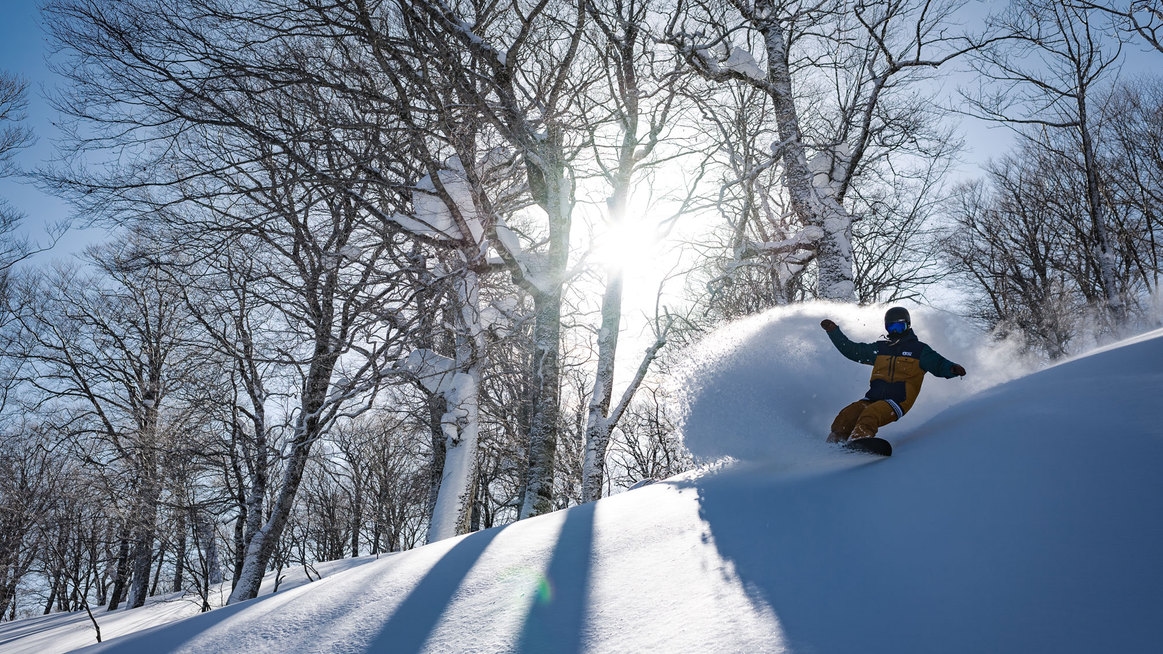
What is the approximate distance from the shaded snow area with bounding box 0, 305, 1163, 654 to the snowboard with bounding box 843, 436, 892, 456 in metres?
0.12

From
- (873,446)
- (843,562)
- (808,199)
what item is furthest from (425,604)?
(808,199)


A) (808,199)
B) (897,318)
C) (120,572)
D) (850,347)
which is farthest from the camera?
(120,572)

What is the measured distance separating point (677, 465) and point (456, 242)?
12375 mm

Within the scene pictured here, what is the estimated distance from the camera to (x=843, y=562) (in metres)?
2.36

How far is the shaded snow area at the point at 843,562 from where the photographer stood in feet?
5.96

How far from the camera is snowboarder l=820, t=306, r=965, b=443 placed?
4.20 m

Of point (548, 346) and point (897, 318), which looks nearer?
point (897, 318)

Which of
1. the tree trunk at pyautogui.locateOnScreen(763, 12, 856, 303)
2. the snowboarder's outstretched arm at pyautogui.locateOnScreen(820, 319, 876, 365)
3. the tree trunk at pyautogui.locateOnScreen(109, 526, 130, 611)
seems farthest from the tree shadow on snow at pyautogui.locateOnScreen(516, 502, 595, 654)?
the tree trunk at pyautogui.locateOnScreen(109, 526, 130, 611)

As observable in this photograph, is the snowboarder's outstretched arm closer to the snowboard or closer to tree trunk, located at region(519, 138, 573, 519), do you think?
the snowboard

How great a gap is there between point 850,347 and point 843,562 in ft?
9.77

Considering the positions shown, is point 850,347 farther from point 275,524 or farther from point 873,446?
point 275,524

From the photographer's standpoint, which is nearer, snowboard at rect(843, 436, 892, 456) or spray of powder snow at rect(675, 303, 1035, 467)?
snowboard at rect(843, 436, 892, 456)

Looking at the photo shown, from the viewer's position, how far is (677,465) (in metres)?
18.1

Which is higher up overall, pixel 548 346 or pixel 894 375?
pixel 548 346
